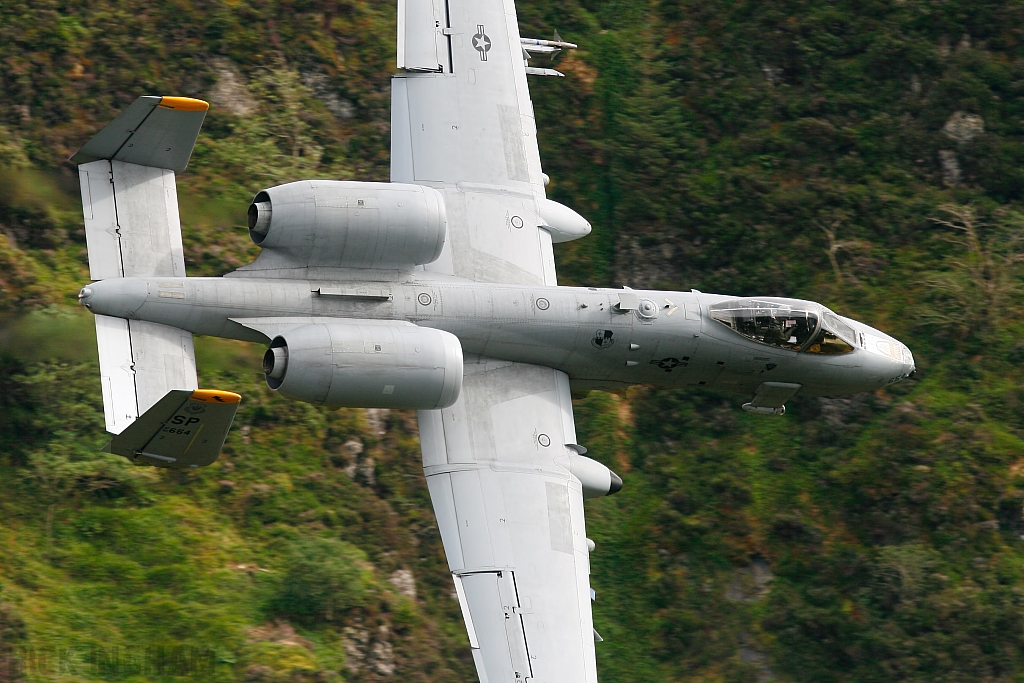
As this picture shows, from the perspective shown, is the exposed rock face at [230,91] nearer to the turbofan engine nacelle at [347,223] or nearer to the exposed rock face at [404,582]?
the turbofan engine nacelle at [347,223]

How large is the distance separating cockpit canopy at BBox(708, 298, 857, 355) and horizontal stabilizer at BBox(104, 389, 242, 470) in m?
8.21

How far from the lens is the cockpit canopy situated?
64.9 feet

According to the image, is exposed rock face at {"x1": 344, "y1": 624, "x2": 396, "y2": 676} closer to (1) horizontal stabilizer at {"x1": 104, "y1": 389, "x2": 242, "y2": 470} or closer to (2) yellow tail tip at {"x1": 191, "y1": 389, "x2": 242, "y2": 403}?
(1) horizontal stabilizer at {"x1": 104, "y1": 389, "x2": 242, "y2": 470}

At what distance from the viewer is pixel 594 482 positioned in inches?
753

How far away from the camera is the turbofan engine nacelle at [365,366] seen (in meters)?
16.8

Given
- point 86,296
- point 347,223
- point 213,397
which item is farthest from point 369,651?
point 86,296

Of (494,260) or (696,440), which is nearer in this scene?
(494,260)

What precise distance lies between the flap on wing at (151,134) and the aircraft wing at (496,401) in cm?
423

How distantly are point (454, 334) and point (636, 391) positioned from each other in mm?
6888

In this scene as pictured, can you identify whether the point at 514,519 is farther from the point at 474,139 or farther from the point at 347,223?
the point at 474,139

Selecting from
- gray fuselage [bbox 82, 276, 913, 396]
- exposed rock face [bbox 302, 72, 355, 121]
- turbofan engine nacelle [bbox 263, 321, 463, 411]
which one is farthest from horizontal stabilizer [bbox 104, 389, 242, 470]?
exposed rock face [bbox 302, 72, 355, 121]

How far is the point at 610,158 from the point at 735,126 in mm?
2992

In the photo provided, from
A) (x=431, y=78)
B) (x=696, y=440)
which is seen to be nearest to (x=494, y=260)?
(x=431, y=78)

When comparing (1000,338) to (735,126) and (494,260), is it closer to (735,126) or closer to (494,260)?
(735,126)
